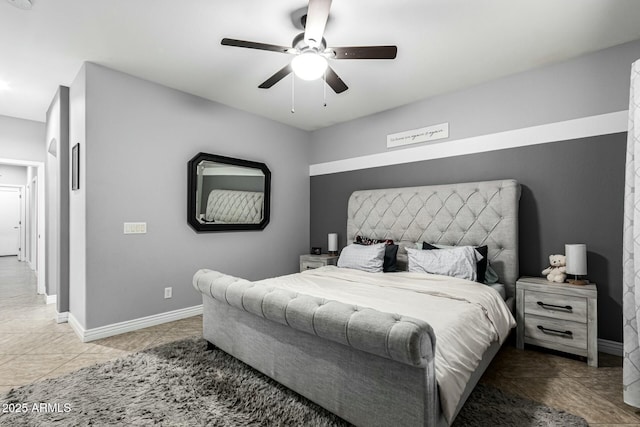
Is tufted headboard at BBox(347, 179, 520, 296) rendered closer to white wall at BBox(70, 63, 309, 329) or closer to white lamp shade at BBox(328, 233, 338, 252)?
white lamp shade at BBox(328, 233, 338, 252)

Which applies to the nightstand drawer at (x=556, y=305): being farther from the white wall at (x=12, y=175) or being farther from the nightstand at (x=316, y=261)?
the white wall at (x=12, y=175)

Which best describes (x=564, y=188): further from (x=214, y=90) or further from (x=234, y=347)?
(x=214, y=90)

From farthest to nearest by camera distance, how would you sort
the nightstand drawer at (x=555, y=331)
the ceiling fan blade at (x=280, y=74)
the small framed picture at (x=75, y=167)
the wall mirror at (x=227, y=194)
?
the wall mirror at (x=227, y=194) < the small framed picture at (x=75, y=167) < the nightstand drawer at (x=555, y=331) < the ceiling fan blade at (x=280, y=74)

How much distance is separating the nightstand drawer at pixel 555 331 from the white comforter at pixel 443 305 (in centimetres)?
29

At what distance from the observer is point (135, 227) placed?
128 inches

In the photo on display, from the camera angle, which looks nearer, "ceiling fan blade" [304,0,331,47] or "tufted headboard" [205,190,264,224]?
"ceiling fan blade" [304,0,331,47]

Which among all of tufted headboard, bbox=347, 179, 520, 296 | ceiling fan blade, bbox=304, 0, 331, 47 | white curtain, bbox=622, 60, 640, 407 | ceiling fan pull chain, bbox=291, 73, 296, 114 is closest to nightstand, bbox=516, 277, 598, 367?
tufted headboard, bbox=347, 179, 520, 296

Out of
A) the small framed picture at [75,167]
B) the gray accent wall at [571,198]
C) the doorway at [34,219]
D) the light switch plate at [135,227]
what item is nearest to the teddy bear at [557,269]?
the gray accent wall at [571,198]

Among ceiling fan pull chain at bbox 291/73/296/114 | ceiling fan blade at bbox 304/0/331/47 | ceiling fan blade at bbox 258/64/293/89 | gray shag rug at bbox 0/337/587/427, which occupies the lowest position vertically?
gray shag rug at bbox 0/337/587/427

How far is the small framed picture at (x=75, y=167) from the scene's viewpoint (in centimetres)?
311

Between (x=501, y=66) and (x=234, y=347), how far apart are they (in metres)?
3.54

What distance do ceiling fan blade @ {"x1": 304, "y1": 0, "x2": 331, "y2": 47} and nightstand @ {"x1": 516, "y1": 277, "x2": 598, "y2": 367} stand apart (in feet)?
8.74

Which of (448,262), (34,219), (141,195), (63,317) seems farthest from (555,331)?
(34,219)

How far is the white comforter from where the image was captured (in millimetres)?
1579
